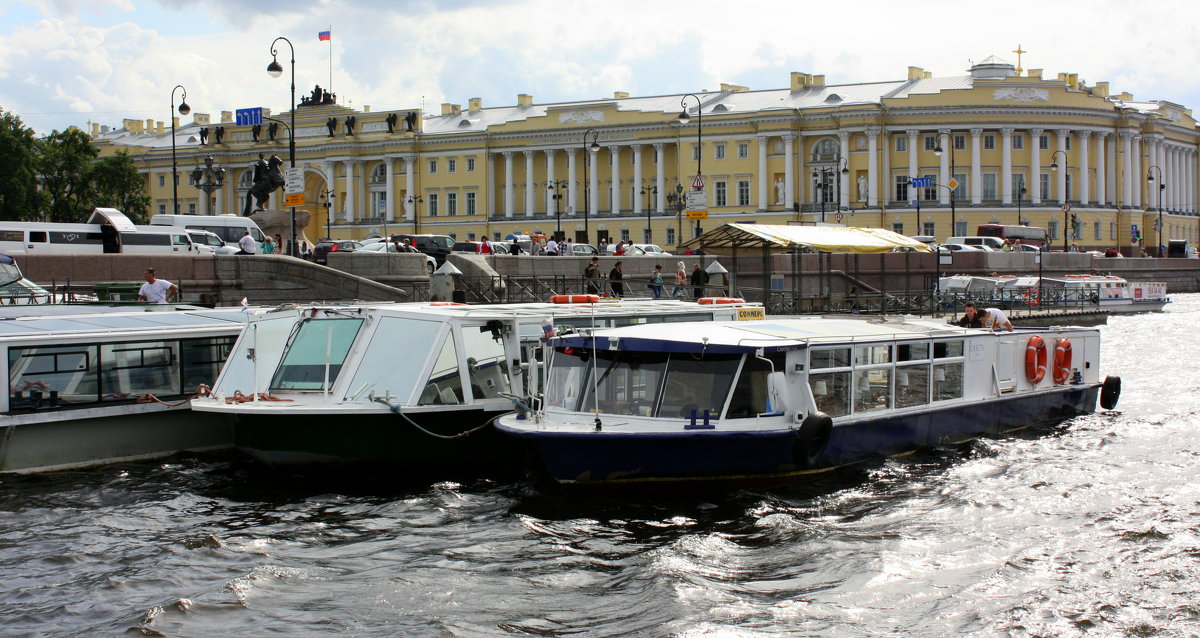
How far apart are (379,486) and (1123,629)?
8.25 m

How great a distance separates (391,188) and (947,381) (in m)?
86.3

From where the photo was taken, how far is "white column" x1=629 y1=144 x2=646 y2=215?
304 ft

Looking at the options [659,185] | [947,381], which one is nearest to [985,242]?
[659,185]

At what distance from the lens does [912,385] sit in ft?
53.7

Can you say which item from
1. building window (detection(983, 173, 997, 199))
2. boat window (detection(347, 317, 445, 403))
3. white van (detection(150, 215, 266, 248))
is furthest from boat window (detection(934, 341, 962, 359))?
building window (detection(983, 173, 997, 199))

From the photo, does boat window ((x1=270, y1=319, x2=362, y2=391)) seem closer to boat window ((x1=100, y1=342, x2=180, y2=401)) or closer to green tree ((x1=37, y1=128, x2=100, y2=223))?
boat window ((x1=100, y1=342, x2=180, y2=401))

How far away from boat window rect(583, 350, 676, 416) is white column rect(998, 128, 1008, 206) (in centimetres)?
7699

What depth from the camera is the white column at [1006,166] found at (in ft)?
281

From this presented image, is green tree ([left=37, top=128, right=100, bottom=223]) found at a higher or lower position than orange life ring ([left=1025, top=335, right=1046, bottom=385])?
higher

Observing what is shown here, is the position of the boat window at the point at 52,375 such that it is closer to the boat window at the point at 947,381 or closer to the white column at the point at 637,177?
the boat window at the point at 947,381

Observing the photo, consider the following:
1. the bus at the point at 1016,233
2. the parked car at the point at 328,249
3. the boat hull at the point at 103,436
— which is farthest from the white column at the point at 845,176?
the boat hull at the point at 103,436

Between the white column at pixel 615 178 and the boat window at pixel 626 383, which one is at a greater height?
the white column at pixel 615 178

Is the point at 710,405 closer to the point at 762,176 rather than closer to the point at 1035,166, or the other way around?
the point at 762,176

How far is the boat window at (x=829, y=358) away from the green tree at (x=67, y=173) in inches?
2679
